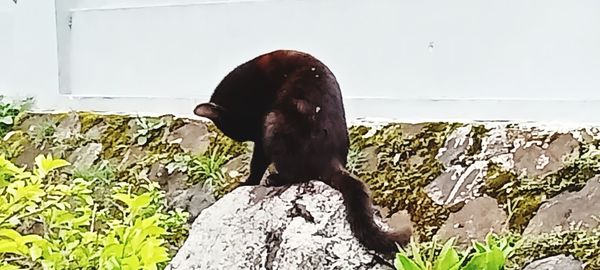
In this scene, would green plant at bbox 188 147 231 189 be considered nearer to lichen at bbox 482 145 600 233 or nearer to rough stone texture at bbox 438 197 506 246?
rough stone texture at bbox 438 197 506 246

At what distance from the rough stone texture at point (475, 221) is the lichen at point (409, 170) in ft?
0.12

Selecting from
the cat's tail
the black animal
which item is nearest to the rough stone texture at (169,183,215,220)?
the black animal

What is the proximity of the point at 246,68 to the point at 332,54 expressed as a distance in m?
0.98

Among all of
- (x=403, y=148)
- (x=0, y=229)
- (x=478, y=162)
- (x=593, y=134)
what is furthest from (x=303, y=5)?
(x=0, y=229)

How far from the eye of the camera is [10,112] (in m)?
3.32

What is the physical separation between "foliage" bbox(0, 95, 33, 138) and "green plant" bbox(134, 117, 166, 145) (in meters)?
0.65

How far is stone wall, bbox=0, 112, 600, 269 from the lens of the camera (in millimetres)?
2104

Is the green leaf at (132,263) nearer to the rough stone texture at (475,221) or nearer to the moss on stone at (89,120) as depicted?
the rough stone texture at (475,221)

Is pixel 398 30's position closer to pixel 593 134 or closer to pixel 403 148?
pixel 403 148

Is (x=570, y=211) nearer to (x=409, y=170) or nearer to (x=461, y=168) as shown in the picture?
(x=461, y=168)

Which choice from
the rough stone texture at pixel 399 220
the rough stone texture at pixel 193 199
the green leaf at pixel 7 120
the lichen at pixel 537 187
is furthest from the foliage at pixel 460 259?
the green leaf at pixel 7 120

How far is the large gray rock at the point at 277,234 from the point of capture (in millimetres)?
1721

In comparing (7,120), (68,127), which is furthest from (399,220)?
(7,120)

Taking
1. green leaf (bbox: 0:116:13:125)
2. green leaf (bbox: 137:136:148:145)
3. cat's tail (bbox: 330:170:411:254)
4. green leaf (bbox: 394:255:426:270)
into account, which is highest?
cat's tail (bbox: 330:170:411:254)
